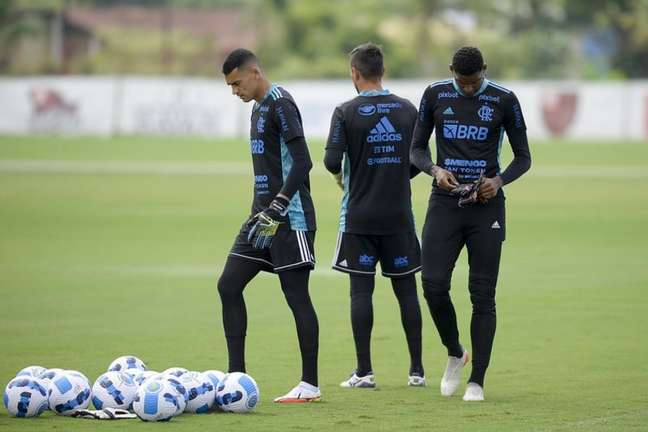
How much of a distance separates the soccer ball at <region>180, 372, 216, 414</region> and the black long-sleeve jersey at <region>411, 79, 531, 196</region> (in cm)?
199

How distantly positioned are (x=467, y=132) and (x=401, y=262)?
1.12m

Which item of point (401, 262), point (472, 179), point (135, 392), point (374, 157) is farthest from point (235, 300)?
point (472, 179)

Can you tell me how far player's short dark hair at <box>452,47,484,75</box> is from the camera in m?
8.41

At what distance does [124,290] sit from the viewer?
14.4 m

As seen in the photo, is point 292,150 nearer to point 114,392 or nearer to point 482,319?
point 482,319

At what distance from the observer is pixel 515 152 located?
28.9ft

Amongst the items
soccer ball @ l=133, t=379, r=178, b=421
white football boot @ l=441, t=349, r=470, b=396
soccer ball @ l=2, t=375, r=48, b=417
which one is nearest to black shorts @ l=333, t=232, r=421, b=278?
white football boot @ l=441, t=349, r=470, b=396

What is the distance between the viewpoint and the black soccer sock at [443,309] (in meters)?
8.75

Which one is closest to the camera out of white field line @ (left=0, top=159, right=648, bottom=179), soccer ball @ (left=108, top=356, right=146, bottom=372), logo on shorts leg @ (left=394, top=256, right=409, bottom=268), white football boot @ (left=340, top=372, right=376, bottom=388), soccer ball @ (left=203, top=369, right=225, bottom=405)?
soccer ball @ (left=203, top=369, right=225, bottom=405)

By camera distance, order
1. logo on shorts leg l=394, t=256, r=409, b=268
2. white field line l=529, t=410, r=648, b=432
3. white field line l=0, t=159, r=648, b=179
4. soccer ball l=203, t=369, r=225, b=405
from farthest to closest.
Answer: white field line l=0, t=159, r=648, b=179
logo on shorts leg l=394, t=256, r=409, b=268
soccer ball l=203, t=369, r=225, b=405
white field line l=529, t=410, r=648, b=432

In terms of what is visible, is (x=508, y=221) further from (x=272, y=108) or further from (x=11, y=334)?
(x=272, y=108)

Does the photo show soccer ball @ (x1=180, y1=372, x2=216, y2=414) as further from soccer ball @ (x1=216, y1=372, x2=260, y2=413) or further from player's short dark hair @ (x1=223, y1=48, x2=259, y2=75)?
player's short dark hair @ (x1=223, y1=48, x2=259, y2=75)

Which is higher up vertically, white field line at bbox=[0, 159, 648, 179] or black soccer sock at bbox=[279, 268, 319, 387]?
white field line at bbox=[0, 159, 648, 179]

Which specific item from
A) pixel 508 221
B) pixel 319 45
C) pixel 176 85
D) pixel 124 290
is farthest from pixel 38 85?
pixel 124 290
